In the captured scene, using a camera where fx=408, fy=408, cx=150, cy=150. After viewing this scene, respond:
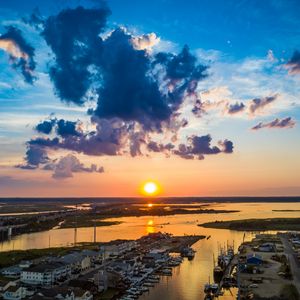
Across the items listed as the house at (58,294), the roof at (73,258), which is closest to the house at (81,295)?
the house at (58,294)

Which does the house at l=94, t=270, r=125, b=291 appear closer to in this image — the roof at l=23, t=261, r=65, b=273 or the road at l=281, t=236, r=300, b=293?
the roof at l=23, t=261, r=65, b=273

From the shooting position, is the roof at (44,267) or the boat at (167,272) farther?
the boat at (167,272)

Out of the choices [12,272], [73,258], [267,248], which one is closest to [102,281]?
[73,258]

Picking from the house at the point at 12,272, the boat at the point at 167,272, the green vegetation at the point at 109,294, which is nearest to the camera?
the green vegetation at the point at 109,294

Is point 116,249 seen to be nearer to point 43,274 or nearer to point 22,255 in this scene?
point 22,255

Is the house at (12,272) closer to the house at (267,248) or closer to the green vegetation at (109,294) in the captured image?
the green vegetation at (109,294)

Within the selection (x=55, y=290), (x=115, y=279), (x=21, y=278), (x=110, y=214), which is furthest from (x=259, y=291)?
(x=110, y=214)
